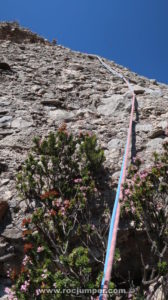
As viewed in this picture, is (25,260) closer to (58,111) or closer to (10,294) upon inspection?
(10,294)

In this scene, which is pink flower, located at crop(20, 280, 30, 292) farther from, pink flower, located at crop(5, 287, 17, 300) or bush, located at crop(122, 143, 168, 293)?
bush, located at crop(122, 143, 168, 293)

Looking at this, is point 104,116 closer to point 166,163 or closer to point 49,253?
point 166,163

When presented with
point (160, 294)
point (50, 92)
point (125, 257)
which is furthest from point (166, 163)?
point (50, 92)

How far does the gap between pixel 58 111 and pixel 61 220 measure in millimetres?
3137

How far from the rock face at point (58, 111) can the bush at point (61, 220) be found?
0.26 meters

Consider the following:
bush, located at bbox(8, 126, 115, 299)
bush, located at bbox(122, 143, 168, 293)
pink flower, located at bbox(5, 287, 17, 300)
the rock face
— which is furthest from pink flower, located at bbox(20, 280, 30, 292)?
bush, located at bbox(122, 143, 168, 293)

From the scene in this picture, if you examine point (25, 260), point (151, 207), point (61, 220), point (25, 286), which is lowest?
point (25, 286)

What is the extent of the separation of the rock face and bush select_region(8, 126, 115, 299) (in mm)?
257

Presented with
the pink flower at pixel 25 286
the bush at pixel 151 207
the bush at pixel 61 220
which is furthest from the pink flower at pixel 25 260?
the bush at pixel 151 207

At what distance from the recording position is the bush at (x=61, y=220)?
2.71m

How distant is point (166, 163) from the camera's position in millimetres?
3689

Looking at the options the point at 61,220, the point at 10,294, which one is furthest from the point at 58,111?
the point at 10,294

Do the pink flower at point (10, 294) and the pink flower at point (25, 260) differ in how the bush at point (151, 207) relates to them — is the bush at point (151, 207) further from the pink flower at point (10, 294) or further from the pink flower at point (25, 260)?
the pink flower at point (10, 294)

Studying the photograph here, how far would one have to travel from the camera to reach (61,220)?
10.7ft
